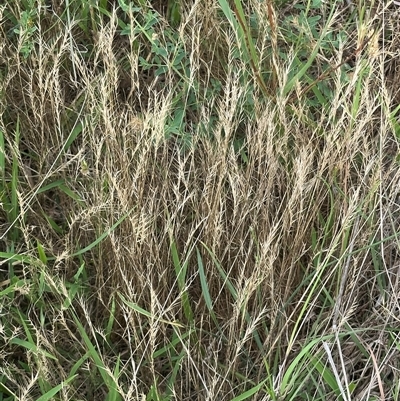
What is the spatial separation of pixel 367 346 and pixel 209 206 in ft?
1.59

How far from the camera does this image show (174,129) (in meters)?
1.47

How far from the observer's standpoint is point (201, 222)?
52.2 inches

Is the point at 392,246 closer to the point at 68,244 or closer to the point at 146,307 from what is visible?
the point at 146,307

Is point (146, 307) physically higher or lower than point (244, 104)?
lower

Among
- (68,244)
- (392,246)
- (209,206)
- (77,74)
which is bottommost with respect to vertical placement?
(392,246)

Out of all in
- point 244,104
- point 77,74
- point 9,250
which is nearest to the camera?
point 9,250


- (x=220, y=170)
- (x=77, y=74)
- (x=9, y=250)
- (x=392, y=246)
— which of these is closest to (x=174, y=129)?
(x=220, y=170)

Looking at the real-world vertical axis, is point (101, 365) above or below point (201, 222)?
below

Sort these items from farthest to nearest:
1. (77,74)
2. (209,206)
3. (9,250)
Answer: (77,74) < (9,250) < (209,206)

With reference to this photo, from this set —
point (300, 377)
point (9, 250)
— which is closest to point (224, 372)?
point (300, 377)

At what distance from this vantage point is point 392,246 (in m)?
1.51

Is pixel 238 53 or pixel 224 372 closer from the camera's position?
pixel 224 372

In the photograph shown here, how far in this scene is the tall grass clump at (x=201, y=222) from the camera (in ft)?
4.28

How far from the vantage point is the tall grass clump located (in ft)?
4.28
